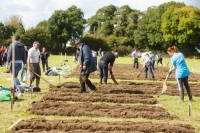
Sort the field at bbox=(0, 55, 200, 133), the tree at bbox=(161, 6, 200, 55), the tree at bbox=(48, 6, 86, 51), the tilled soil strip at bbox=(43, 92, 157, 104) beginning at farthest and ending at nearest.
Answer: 1. the tree at bbox=(48, 6, 86, 51)
2. the tree at bbox=(161, 6, 200, 55)
3. the tilled soil strip at bbox=(43, 92, 157, 104)
4. the field at bbox=(0, 55, 200, 133)

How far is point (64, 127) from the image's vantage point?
24.0 ft

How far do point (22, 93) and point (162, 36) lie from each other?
67.7 metres

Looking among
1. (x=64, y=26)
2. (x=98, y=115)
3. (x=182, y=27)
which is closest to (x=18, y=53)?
(x=98, y=115)

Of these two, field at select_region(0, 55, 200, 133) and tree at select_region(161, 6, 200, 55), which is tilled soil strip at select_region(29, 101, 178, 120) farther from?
tree at select_region(161, 6, 200, 55)

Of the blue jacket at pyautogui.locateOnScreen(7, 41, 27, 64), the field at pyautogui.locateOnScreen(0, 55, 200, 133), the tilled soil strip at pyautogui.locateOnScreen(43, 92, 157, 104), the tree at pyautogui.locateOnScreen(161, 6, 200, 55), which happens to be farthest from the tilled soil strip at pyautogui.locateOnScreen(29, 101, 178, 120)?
the tree at pyautogui.locateOnScreen(161, 6, 200, 55)

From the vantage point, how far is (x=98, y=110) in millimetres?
9477

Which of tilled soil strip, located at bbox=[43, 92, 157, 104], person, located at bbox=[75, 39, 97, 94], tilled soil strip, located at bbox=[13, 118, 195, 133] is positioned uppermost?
person, located at bbox=[75, 39, 97, 94]

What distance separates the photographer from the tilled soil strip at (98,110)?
8961 millimetres

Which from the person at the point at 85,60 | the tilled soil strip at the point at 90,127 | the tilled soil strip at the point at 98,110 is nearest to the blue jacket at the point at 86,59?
the person at the point at 85,60

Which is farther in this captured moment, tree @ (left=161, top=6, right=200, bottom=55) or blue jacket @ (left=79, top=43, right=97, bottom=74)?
tree @ (left=161, top=6, right=200, bottom=55)

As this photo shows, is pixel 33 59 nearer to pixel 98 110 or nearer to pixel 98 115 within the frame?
pixel 98 110

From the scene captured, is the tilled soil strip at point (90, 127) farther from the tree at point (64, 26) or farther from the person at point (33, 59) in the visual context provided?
the tree at point (64, 26)

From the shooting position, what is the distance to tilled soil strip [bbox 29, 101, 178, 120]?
8961mm

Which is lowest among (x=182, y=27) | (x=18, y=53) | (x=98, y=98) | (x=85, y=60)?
(x=98, y=98)
